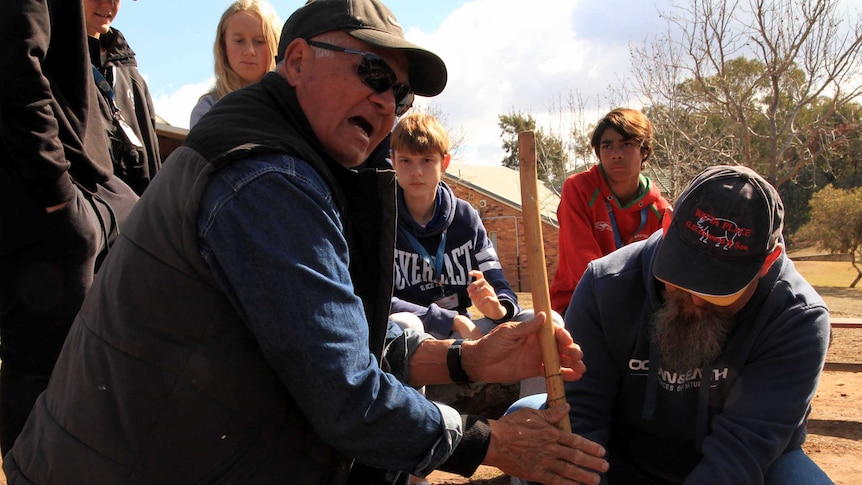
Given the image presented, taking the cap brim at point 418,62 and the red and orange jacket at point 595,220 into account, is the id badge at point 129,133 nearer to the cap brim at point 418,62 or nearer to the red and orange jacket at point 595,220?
the cap brim at point 418,62

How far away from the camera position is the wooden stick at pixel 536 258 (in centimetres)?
246

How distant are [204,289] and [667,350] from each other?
67.5 inches

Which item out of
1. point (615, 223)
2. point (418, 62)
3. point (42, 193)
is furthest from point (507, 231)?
point (418, 62)

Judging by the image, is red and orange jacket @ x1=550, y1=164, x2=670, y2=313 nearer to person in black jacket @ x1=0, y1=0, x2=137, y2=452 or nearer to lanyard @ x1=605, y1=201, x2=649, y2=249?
lanyard @ x1=605, y1=201, x2=649, y2=249

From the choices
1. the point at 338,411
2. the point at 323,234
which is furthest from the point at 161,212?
the point at 338,411

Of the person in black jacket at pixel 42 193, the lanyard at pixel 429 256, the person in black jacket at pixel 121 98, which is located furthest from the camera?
the lanyard at pixel 429 256

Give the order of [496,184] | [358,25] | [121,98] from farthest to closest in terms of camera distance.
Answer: [496,184], [121,98], [358,25]

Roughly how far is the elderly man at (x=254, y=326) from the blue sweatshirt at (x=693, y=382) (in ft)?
3.16

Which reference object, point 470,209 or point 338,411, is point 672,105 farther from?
point 338,411

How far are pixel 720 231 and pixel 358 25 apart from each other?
1.36 metres

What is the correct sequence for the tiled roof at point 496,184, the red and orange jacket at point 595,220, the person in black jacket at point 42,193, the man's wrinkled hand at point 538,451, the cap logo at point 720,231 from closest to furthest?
the man's wrinkled hand at point 538,451
the cap logo at point 720,231
the person in black jacket at point 42,193
the red and orange jacket at point 595,220
the tiled roof at point 496,184

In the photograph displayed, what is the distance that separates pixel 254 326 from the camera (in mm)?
1679

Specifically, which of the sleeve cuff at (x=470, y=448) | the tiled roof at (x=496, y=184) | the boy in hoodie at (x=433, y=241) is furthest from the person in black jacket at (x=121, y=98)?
the tiled roof at (x=496, y=184)

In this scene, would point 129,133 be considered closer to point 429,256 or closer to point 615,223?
point 429,256
